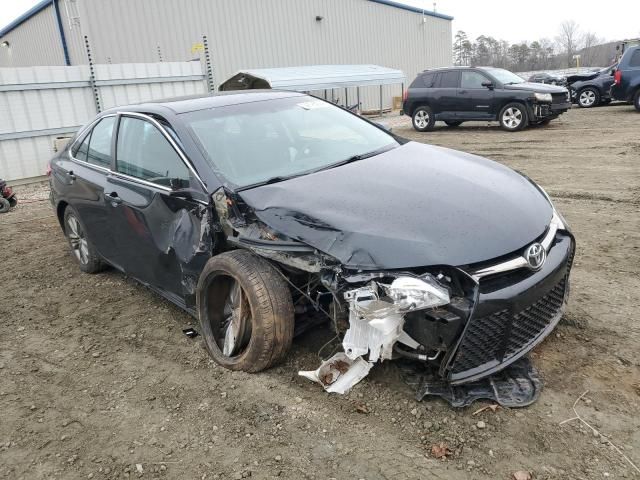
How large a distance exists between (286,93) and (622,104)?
1720 centimetres

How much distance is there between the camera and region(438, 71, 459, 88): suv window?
1340 cm

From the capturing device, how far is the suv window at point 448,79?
13399 mm

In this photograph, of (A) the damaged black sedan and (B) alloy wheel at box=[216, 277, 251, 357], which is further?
(B) alloy wheel at box=[216, 277, 251, 357]

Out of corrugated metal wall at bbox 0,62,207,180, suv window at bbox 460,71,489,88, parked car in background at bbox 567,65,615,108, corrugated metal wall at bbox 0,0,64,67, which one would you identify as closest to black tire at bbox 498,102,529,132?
suv window at bbox 460,71,489,88

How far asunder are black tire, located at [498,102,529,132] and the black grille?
35.1 ft

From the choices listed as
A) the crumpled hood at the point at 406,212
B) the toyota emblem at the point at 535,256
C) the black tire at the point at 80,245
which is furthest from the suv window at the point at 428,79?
the toyota emblem at the point at 535,256

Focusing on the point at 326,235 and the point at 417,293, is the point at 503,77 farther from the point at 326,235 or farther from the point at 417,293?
the point at 417,293

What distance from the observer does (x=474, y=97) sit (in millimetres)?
13031

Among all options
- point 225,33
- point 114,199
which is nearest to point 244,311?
point 114,199

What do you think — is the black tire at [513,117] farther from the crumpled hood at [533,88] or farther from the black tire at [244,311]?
the black tire at [244,311]

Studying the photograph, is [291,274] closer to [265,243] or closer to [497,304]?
[265,243]

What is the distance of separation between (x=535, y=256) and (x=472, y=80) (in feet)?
38.0

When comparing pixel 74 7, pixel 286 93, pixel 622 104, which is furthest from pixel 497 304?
pixel 622 104

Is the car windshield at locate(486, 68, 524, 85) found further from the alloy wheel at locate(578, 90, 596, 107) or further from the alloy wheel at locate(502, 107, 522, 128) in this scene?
the alloy wheel at locate(578, 90, 596, 107)
